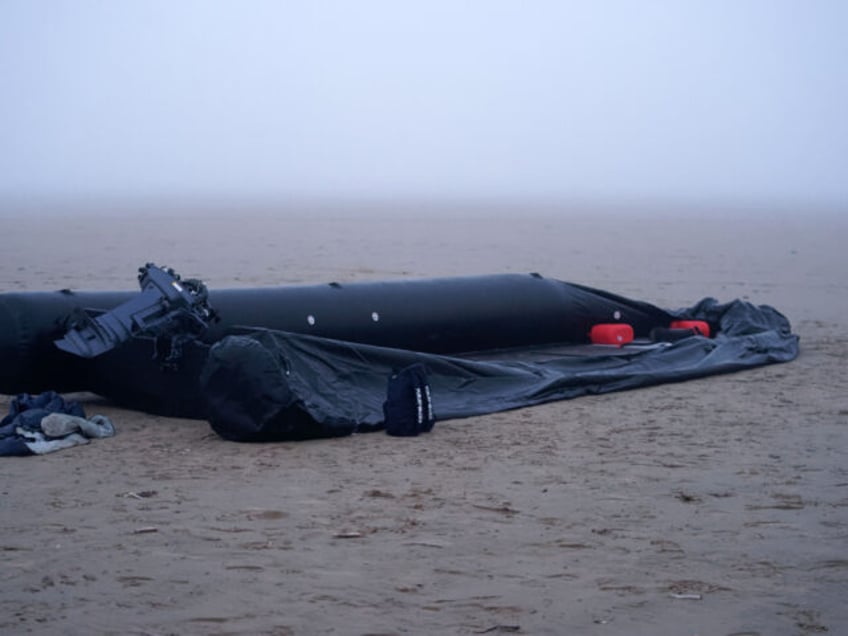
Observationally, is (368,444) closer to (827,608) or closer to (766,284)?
(827,608)

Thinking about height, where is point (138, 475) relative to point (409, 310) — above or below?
below

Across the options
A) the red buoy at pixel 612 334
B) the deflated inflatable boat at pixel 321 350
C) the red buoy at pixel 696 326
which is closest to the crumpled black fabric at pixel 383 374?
the deflated inflatable boat at pixel 321 350

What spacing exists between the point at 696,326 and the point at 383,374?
4612 millimetres

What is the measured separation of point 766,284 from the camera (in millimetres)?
20688

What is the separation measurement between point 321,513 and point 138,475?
141 cm

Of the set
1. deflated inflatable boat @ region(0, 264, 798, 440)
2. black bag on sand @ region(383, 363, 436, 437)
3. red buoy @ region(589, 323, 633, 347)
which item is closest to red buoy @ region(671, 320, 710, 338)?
deflated inflatable boat @ region(0, 264, 798, 440)

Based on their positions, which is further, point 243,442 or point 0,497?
point 243,442

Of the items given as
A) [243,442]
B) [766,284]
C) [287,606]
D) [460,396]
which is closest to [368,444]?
[243,442]

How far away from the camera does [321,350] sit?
9211 millimetres

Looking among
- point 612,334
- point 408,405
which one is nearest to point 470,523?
point 408,405

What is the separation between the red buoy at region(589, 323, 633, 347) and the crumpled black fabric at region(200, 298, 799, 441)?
39cm

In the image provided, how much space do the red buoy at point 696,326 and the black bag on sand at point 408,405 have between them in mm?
4972

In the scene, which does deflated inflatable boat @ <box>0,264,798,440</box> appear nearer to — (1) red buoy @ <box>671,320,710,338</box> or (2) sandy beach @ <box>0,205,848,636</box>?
(2) sandy beach @ <box>0,205,848,636</box>

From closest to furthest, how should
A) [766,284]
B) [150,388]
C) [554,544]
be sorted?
[554,544]
[150,388]
[766,284]
